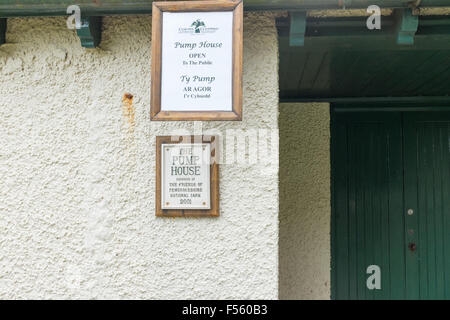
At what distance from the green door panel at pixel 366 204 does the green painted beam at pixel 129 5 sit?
1.86 meters

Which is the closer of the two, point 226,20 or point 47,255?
point 226,20

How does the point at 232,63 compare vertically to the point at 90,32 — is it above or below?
below

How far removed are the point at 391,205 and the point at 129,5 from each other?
10.1ft

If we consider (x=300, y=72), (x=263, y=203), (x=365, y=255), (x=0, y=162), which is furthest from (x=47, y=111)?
(x=365, y=255)

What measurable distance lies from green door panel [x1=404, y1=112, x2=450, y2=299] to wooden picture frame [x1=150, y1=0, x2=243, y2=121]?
2572 mm

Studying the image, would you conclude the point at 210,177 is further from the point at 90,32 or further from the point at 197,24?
the point at 90,32

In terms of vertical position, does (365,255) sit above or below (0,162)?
below

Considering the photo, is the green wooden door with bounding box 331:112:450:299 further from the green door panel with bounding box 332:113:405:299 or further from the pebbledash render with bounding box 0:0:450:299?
the pebbledash render with bounding box 0:0:450:299

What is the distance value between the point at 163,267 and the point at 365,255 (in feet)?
7.74

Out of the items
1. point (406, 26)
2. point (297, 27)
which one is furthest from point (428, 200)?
point (297, 27)

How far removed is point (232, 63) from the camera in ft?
7.02

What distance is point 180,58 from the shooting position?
85.0 inches

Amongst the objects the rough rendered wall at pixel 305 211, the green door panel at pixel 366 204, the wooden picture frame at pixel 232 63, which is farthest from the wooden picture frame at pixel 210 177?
the green door panel at pixel 366 204

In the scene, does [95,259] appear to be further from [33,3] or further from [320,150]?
[320,150]
